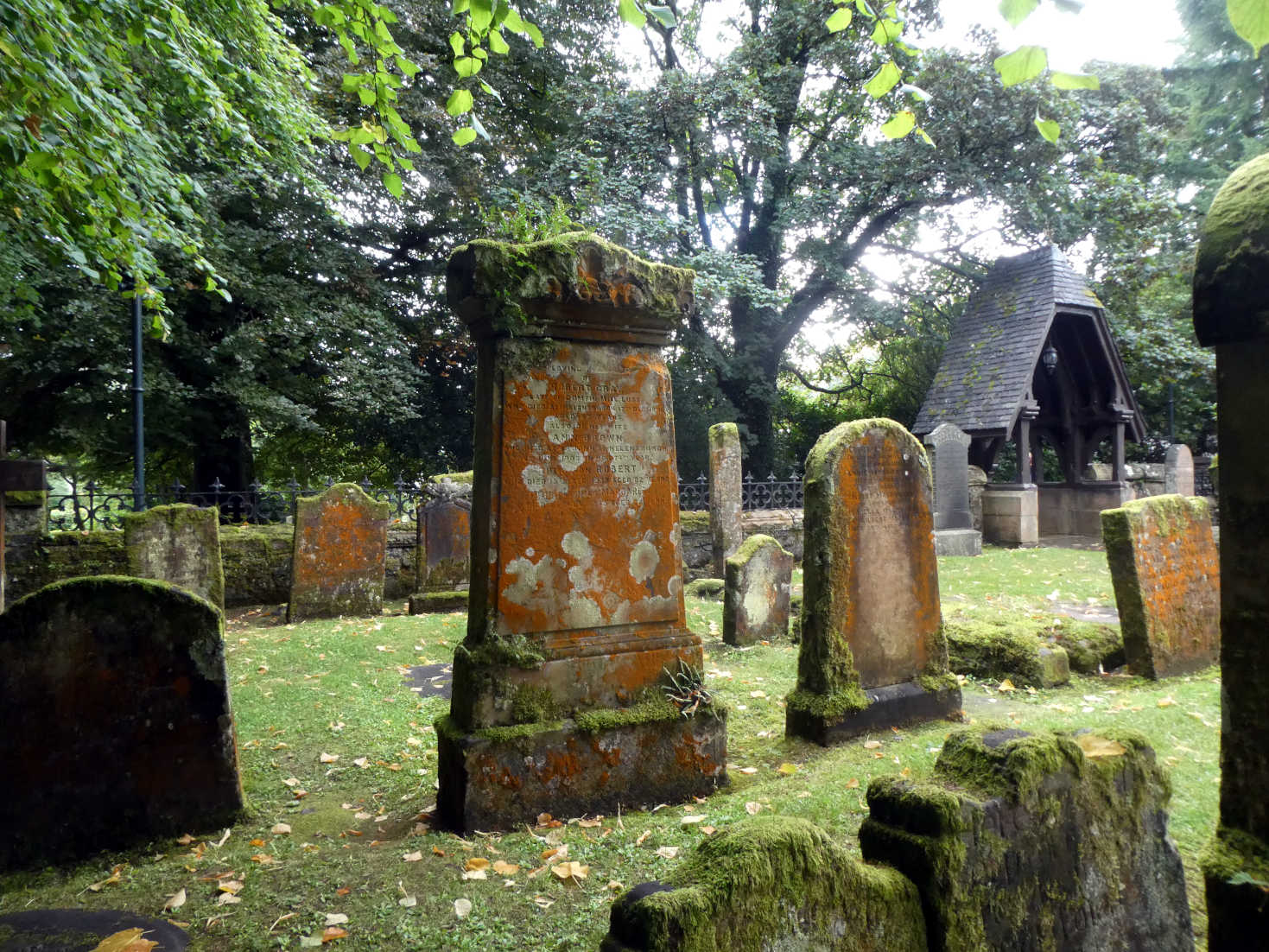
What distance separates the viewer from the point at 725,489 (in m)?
11.0

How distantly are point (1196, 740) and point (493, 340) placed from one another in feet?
15.1

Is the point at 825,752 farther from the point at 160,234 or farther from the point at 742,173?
the point at 742,173

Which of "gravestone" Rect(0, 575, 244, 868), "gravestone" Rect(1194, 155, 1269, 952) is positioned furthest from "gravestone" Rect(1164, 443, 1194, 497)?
"gravestone" Rect(0, 575, 244, 868)

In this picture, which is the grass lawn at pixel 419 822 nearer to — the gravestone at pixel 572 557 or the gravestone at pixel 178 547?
the gravestone at pixel 572 557

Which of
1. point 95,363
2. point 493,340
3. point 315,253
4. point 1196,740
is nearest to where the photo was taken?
point 493,340

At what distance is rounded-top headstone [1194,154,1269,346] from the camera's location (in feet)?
5.25

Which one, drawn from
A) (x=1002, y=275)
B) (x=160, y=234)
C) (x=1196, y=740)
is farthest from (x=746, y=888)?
(x=1002, y=275)

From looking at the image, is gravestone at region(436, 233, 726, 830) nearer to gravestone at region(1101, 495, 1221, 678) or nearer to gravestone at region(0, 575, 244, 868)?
gravestone at region(0, 575, 244, 868)

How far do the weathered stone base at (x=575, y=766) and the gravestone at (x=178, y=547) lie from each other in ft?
17.2

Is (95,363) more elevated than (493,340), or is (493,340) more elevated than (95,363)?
(95,363)

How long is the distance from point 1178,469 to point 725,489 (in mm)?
13061

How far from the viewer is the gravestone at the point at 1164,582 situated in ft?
18.2

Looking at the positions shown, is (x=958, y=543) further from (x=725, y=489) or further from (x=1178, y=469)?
(x=1178, y=469)

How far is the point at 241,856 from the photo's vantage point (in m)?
3.10
